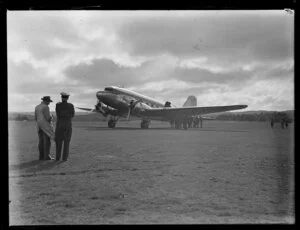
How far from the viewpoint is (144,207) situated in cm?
455

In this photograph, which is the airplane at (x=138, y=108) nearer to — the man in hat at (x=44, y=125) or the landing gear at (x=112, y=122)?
the landing gear at (x=112, y=122)

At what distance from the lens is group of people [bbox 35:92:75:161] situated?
6746 millimetres

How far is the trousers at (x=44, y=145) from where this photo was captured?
6.94m

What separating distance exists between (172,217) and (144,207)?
20.7 inches

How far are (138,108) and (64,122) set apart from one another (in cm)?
2080

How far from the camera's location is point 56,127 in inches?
273

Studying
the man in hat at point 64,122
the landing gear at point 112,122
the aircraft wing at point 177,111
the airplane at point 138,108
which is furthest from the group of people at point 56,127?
the aircraft wing at point 177,111

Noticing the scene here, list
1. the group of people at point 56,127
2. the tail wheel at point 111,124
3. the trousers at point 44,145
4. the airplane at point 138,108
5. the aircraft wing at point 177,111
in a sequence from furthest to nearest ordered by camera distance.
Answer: the aircraft wing at point 177,111 < the airplane at point 138,108 < the tail wheel at point 111,124 < the trousers at point 44,145 < the group of people at point 56,127

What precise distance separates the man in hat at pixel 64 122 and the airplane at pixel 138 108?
1626 centimetres
